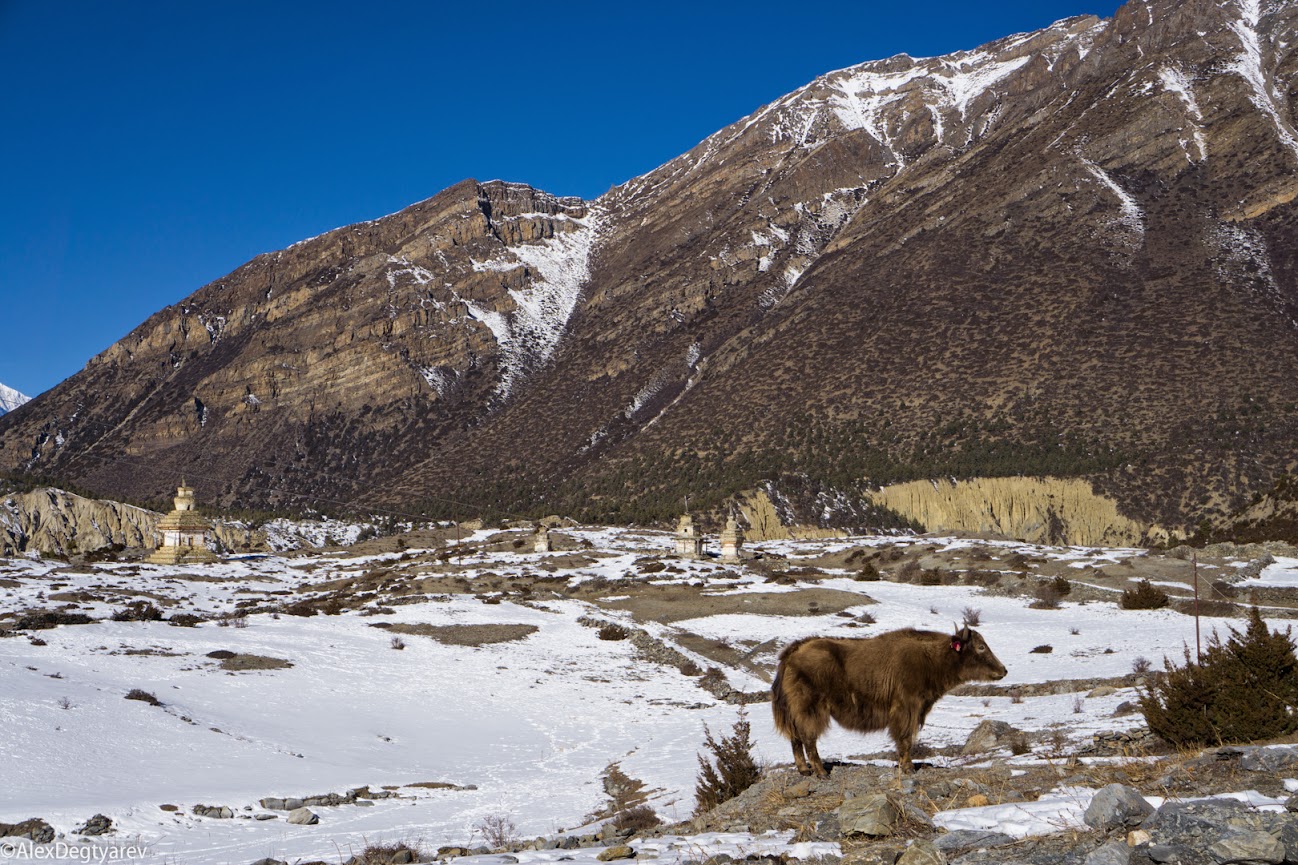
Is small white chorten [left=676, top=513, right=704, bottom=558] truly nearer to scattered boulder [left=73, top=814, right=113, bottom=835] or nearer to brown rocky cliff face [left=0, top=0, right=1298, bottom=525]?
brown rocky cliff face [left=0, top=0, right=1298, bottom=525]

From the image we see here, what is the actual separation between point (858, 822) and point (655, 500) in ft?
254

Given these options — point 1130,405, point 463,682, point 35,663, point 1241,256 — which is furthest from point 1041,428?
point 35,663

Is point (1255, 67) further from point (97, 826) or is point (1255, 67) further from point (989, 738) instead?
point (97, 826)

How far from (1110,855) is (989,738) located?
769cm

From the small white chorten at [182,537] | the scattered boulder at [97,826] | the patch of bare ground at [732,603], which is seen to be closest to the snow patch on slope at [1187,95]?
the patch of bare ground at [732,603]

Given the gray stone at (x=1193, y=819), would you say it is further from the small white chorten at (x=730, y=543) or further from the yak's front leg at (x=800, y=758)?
the small white chorten at (x=730, y=543)

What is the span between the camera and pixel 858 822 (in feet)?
21.0

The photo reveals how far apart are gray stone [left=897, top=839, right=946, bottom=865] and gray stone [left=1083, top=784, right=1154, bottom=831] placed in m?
0.89

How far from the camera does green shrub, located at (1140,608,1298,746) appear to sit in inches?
356

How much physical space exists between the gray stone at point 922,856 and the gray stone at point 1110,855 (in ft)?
2.42

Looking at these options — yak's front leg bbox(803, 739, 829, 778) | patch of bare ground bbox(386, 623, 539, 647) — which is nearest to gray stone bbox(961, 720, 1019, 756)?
yak's front leg bbox(803, 739, 829, 778)

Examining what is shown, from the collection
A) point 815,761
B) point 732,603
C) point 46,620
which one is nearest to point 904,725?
point 815,761

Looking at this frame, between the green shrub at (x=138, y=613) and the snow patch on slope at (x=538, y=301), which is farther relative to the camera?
the snow patch on slope at (x=538, y=301)

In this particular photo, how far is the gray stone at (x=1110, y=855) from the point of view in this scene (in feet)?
16.1
